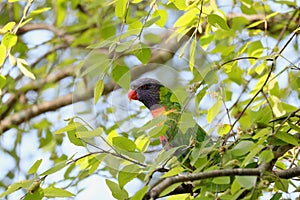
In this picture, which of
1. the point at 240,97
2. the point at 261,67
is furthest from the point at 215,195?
the point at 240,97

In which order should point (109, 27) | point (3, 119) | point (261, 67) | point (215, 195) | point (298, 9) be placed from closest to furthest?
point (215, 195) < point (261, 67) < point (298, 9) < point (109, 27) < point (3, 119)

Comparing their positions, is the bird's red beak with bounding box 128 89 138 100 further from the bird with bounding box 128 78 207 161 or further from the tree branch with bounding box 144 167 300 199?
the tree branch with bounding box 144 167 300 199

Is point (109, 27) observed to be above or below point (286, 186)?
above

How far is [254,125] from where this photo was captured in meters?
0.93

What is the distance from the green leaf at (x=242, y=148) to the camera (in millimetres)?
810

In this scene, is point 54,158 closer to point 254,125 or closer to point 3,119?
point 3,119

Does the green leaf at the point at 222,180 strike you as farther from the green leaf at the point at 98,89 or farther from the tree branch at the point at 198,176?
the green leaf at the point at 98,89

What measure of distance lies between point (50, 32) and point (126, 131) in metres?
1.25

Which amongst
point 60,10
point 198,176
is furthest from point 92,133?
point 60,10

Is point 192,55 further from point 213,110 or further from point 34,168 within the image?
point 34,168

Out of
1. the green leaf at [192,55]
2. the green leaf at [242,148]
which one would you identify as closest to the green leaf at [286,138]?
the green leaf at [242,148]

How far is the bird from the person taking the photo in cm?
80

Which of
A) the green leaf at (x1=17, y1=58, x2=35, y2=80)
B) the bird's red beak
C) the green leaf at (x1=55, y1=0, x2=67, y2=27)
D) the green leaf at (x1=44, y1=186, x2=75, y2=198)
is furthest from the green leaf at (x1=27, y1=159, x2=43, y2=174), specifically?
the green leaf at (x1=55, y1=0, x2=67, y2=27)

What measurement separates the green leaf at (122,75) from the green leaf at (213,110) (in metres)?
0.12
